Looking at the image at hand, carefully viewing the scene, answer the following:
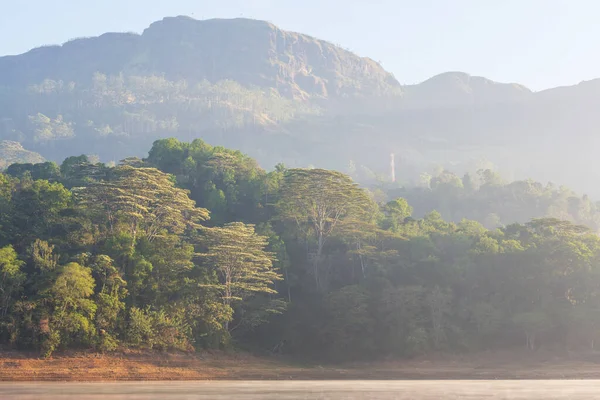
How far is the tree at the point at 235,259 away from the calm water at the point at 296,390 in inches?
496

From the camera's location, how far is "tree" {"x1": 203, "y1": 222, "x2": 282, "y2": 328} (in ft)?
167

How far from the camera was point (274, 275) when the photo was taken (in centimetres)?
5309

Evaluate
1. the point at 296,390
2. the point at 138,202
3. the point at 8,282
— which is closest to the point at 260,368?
the point at 296,390

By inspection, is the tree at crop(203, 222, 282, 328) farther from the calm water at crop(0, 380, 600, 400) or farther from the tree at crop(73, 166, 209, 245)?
the calm water at crop(0, 380, 600, 400)

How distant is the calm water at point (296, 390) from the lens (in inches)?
1176

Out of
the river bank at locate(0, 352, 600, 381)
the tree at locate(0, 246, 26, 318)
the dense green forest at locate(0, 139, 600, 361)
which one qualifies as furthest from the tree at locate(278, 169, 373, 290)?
the tree at locate(0, 246, 26, 318)


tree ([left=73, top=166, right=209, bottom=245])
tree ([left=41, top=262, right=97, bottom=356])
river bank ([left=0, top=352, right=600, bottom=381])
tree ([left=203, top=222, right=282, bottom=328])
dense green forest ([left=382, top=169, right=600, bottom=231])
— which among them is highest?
dense green forest ([left=382, top=169, right=600, bottom=231])

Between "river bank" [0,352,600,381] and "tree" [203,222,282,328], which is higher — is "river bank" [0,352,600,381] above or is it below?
below

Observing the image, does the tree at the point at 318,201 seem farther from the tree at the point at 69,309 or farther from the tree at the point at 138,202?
the tree at the point at 69,309

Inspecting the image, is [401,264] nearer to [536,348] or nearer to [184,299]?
[536,348]

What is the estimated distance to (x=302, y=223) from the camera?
65.5 m

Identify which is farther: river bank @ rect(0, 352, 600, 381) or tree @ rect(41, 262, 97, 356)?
tree @ rect(41, 262, 97, 356)

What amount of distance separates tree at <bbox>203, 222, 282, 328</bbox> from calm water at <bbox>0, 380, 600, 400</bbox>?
12598 millimetres

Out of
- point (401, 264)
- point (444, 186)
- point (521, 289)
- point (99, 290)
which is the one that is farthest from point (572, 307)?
point (444, 186)
